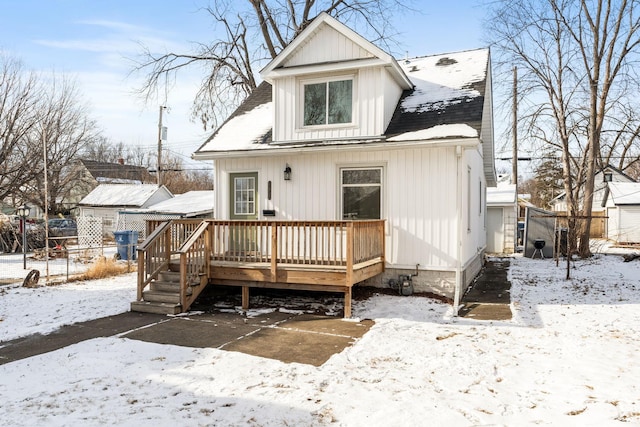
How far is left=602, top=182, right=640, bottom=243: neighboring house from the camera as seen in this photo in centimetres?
2419

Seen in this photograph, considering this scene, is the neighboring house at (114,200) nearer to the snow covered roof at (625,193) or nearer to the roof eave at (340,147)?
the roof eave at (340,147)

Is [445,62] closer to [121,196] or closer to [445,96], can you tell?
[445,96]

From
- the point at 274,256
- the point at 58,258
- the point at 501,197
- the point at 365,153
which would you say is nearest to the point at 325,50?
the point at 365,153

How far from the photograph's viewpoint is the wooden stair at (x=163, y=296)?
8.12 m

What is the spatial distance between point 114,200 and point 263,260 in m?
22.5

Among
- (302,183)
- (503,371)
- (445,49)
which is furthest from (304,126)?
(503,371)

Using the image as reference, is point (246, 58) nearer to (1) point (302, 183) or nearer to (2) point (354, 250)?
(1) point (302, 183)

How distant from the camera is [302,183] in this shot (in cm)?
996

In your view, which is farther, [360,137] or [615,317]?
[360,137]

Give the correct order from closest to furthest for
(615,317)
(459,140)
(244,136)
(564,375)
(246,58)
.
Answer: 1. (564,375)
2. (615,317)
3. (459,140)
4. (244,136)
5. (246,58)

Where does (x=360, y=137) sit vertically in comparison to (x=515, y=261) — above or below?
above

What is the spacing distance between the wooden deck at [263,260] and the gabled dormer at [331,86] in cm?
230

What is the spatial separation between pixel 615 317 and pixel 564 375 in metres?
3.45

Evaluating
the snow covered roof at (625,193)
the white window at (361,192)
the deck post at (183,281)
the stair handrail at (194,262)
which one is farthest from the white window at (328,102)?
the snow covered roof at (625,193)
